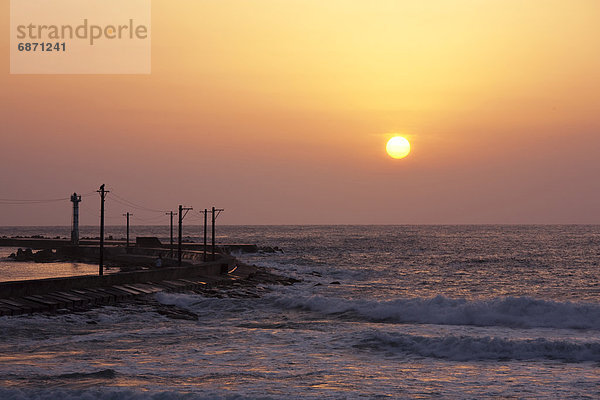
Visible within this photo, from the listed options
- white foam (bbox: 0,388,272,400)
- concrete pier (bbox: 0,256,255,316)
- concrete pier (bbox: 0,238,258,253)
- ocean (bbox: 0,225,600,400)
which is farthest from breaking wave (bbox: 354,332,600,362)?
concrete pier (bbox: 0,238,258,253)

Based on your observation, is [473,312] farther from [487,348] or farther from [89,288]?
[89,288]

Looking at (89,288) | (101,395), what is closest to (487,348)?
(101,395)

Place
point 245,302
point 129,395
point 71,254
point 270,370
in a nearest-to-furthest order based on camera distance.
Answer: point 129,395 < point 270,370 < point 245,302 < point 71,254

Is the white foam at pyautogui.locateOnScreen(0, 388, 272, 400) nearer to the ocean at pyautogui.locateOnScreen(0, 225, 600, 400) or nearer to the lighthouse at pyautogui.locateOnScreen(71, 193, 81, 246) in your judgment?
the ocean at pyautogui.locateOnScreen(0, 225, 600, 400)

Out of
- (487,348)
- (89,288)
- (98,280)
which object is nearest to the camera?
(487,348)

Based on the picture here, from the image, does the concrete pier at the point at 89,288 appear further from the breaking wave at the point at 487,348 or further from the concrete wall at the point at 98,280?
the breaking wave at the point at 487,348

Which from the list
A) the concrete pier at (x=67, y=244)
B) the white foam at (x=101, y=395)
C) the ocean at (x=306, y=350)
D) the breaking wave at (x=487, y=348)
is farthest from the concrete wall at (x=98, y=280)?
the concrete pier at (x=67, y=244)

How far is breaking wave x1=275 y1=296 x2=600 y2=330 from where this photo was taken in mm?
36094

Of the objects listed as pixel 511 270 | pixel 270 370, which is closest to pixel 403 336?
pixel 270 370

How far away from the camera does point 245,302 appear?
41.9 m

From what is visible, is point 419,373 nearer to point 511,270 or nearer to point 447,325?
point 447,325

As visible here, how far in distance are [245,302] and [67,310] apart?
11583 mm

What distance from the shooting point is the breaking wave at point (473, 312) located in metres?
36.1

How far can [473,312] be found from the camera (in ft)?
124
